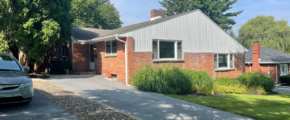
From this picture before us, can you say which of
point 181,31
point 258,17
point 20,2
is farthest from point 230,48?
point 258,17

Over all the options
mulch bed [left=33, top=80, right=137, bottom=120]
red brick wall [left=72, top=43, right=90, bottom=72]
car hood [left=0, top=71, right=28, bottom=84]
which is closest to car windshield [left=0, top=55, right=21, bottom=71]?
car hood [left=0, top=71, right=28, bottom=84]

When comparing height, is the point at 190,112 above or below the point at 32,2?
below

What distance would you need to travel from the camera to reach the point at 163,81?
413 inches

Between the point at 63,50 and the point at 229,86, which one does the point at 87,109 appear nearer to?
the point at 229,86

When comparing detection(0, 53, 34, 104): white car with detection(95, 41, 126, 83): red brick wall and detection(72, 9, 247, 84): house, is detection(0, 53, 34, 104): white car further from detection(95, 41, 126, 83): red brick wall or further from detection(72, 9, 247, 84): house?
detection(95, 41, 126, 83): red brick wall

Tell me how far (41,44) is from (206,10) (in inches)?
1472

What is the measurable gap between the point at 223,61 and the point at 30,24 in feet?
49.0

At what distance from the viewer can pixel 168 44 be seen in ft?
46.7

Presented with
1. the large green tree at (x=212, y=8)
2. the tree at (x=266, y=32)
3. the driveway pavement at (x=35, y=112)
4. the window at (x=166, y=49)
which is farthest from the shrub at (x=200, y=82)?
the tree at (x=266, y=32)

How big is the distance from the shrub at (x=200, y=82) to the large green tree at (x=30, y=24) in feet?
27.3

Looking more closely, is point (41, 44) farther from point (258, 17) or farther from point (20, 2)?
point (258, 17)

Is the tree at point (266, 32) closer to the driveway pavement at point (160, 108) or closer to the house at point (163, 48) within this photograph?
the house at point (163, 48)

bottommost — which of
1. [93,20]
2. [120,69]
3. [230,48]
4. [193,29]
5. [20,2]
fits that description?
[120,69]

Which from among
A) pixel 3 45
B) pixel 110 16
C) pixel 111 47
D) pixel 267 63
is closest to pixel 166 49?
pixel 111 47
